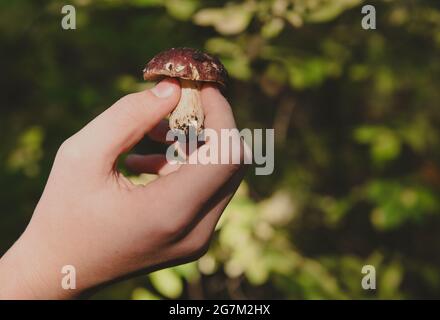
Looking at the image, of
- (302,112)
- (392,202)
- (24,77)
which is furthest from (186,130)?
(302,112)

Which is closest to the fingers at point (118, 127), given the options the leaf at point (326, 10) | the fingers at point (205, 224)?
the fingers at point (205, 224)

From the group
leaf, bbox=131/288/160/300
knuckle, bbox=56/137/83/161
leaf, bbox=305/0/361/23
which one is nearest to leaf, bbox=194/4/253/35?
leaf, bbox=305/0/361/23

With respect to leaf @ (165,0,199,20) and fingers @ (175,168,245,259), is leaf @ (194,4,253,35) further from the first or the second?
fingers @ (175,168,245,259)

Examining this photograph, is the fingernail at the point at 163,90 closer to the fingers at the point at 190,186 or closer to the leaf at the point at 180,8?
the fingers at the point at 190,186

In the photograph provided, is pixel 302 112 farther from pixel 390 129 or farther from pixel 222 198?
pixel 222 198

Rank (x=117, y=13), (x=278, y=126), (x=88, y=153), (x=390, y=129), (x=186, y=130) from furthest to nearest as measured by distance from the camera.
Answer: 1. (x=278, y=126)
2. (x=390, y=129)
3. (x=117, y=13)
4. (x=186, y=130)
5. (x=88, y=153)

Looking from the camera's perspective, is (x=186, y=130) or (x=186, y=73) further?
(x=186, y=130)

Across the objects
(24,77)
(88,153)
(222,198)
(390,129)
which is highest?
(24,77)
